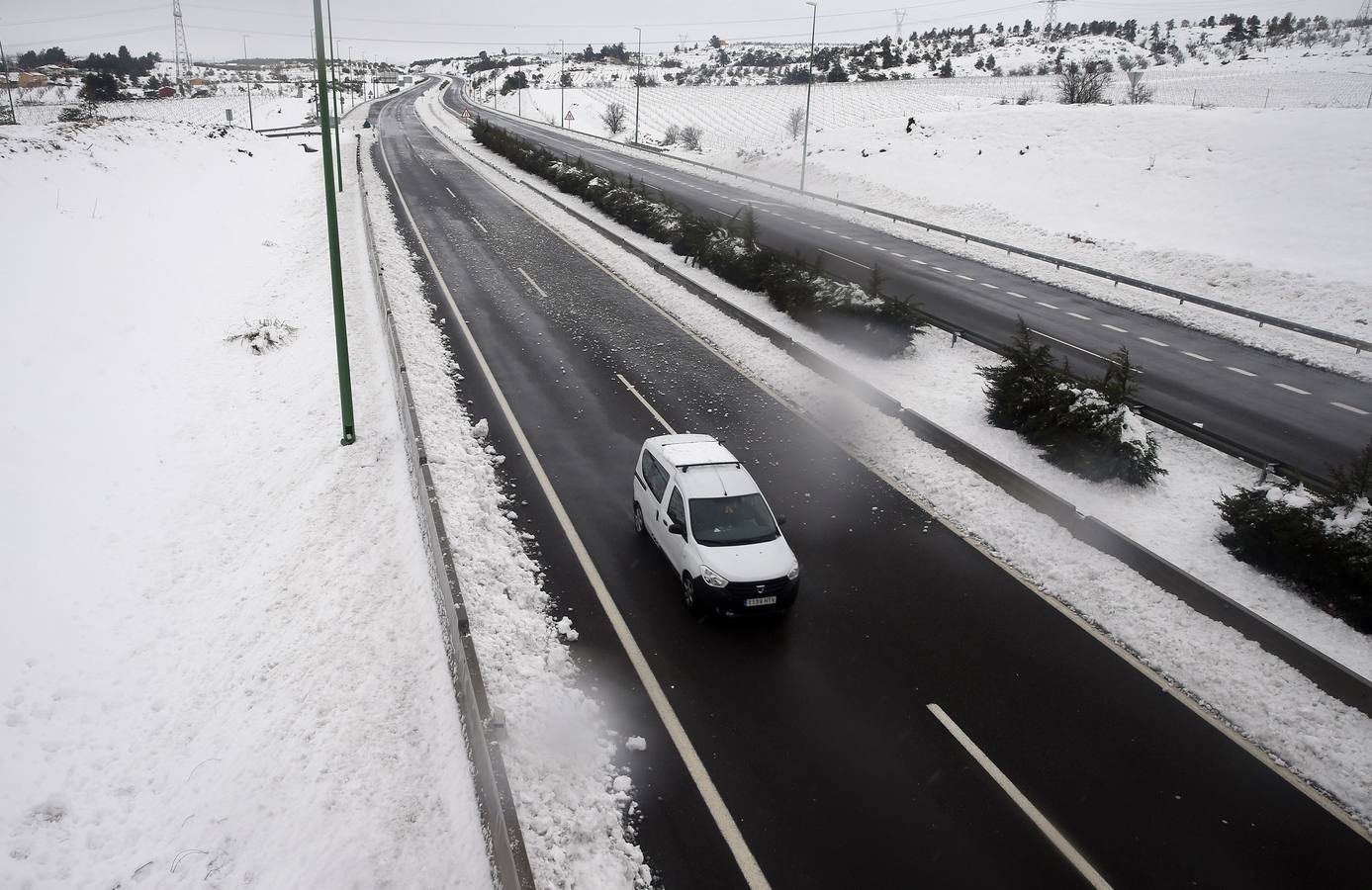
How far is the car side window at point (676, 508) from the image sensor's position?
1088 cm

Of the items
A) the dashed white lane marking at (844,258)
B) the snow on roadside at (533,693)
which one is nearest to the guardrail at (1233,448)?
the snow on roadside at (533,693)

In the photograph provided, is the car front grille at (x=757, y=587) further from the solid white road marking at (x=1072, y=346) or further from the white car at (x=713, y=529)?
the solid white road marking at (x=1072, y=346)

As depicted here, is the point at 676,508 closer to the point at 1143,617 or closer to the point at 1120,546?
the point at 1143,617

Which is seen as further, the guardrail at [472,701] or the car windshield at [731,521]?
the car windshield at [731,521]

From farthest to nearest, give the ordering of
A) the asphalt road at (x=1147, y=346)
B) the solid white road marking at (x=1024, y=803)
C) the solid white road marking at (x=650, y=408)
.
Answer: the solid white road marking at (x=650, y=408), the asphalt road at (x=1147, y=346), the solid white road marking at (x=1024, y=803)

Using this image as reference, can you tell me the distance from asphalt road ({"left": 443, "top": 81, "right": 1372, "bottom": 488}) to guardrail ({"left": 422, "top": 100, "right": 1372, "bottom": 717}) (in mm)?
3827

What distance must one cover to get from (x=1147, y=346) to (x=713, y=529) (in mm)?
17364

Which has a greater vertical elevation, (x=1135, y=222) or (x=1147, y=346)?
(x=1135, y=222)

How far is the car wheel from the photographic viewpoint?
10266mm

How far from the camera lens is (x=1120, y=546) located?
457 inches

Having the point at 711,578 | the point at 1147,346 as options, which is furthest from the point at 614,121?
the point at 711,578

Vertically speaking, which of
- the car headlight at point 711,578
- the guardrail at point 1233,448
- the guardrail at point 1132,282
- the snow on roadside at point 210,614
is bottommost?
the snow on roadside at point 210,614

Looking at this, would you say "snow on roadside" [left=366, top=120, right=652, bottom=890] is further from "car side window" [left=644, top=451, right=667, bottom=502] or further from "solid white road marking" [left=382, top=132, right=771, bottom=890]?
"car side window" [left=644, top=451, right=667, bottom=502]

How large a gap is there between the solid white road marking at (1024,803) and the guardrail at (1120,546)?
178 inches
